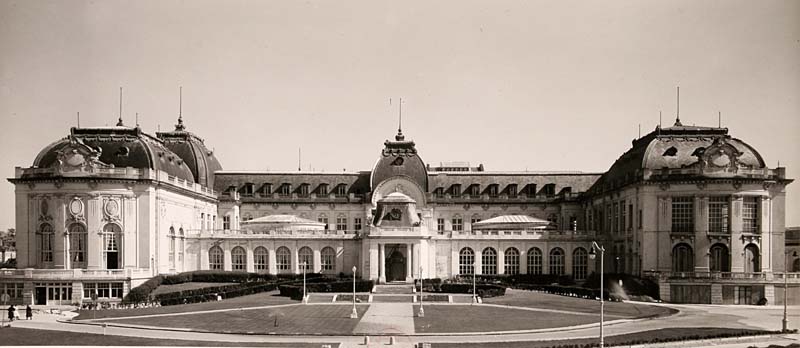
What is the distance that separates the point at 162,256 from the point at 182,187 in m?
8.37

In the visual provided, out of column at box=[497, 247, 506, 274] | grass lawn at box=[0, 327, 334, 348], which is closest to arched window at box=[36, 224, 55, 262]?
grass lawn at box=[0, 327, 334, 348]

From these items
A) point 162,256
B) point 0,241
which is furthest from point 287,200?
point 0,241

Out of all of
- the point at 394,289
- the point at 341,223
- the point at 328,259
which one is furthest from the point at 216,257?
the point at 394,289

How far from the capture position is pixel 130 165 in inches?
3088

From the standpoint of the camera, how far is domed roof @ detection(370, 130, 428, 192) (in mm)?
98062

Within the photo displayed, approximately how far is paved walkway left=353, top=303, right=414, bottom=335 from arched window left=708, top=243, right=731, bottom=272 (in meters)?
26.7

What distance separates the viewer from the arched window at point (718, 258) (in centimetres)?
7281

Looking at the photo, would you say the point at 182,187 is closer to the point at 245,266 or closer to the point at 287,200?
the point at 245,266

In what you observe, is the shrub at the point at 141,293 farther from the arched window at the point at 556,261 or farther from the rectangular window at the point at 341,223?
the arched window at the point at 556,261

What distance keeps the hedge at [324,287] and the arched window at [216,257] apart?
15613 millimetres

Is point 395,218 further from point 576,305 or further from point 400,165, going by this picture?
point 576,305

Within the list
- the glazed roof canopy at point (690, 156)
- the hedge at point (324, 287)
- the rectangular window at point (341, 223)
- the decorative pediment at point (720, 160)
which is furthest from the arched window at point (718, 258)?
the rectangular window at point (341, 223)

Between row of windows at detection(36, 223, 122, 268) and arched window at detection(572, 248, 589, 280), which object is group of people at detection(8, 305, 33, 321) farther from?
arched window at detection(572, 248, 589, 280)

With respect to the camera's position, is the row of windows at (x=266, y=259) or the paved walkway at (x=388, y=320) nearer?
the paved walkway at (x=388, y=320)
